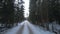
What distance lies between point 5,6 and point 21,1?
42.5 m

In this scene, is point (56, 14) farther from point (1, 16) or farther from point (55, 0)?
point (1, 16)

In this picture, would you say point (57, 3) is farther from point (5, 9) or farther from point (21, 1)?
point (21, 1)

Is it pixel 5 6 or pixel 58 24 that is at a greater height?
pixel 5 6

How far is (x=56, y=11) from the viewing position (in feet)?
79.2

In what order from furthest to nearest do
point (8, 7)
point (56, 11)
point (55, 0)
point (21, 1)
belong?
point (21, 1) → point (8, 7) → point (55, 0) → point (56, 11)

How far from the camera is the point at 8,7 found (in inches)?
1293

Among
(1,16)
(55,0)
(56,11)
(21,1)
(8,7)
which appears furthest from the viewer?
(21,1)

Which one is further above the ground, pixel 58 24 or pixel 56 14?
pixel 56 14

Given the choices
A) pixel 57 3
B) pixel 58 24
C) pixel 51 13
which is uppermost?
pixel 57 3

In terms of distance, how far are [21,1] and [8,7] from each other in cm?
4100

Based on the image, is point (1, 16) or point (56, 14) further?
point (1, 16)

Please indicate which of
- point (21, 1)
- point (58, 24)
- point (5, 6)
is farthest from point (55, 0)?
point (21, 1)

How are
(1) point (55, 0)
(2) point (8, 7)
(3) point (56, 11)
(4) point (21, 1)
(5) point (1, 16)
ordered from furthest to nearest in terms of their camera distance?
1. (4) point (21, 1)
2. (2) point (8, 7)
3. (5) point (1, 16)
4. (1) point (55, 0)
5. (3) point (56, 11)

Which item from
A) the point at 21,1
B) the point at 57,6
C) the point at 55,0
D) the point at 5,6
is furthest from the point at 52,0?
the point at 21,1
